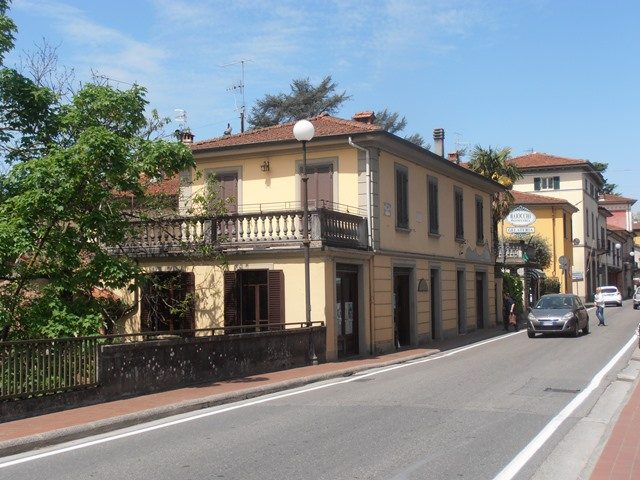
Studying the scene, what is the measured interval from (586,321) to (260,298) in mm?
14498

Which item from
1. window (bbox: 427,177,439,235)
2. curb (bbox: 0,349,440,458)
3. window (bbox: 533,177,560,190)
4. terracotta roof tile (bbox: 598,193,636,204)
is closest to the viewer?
curb (bbox: 0,349,440,458)

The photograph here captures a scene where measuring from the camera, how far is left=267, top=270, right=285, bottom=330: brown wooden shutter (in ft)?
65.7

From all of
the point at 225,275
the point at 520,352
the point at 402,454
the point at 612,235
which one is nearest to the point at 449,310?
the point at 520,352

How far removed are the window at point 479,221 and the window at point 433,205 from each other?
5.76 meters

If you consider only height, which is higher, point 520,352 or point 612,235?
point 612,235

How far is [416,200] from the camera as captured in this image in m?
25.7

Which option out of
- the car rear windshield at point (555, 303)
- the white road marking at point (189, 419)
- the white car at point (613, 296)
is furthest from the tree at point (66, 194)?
the white car at point (613, 296)

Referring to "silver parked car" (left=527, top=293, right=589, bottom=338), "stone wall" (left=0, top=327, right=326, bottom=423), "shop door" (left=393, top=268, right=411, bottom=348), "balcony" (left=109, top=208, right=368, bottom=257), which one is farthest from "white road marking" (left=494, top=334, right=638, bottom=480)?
"silver parked car" (left=527, top=293, right=589, bottom=338)

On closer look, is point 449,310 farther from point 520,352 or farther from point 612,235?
point 612,235

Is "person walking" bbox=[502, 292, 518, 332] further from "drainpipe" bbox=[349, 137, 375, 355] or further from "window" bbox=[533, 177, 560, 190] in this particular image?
"window" bbox=[533, 177, 560, 190]

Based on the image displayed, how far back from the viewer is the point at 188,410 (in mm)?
11828

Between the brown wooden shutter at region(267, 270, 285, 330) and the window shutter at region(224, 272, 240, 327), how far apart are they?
1209 mm

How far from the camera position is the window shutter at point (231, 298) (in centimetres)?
2077

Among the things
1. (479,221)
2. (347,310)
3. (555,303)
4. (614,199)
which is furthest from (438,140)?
(614,199)
